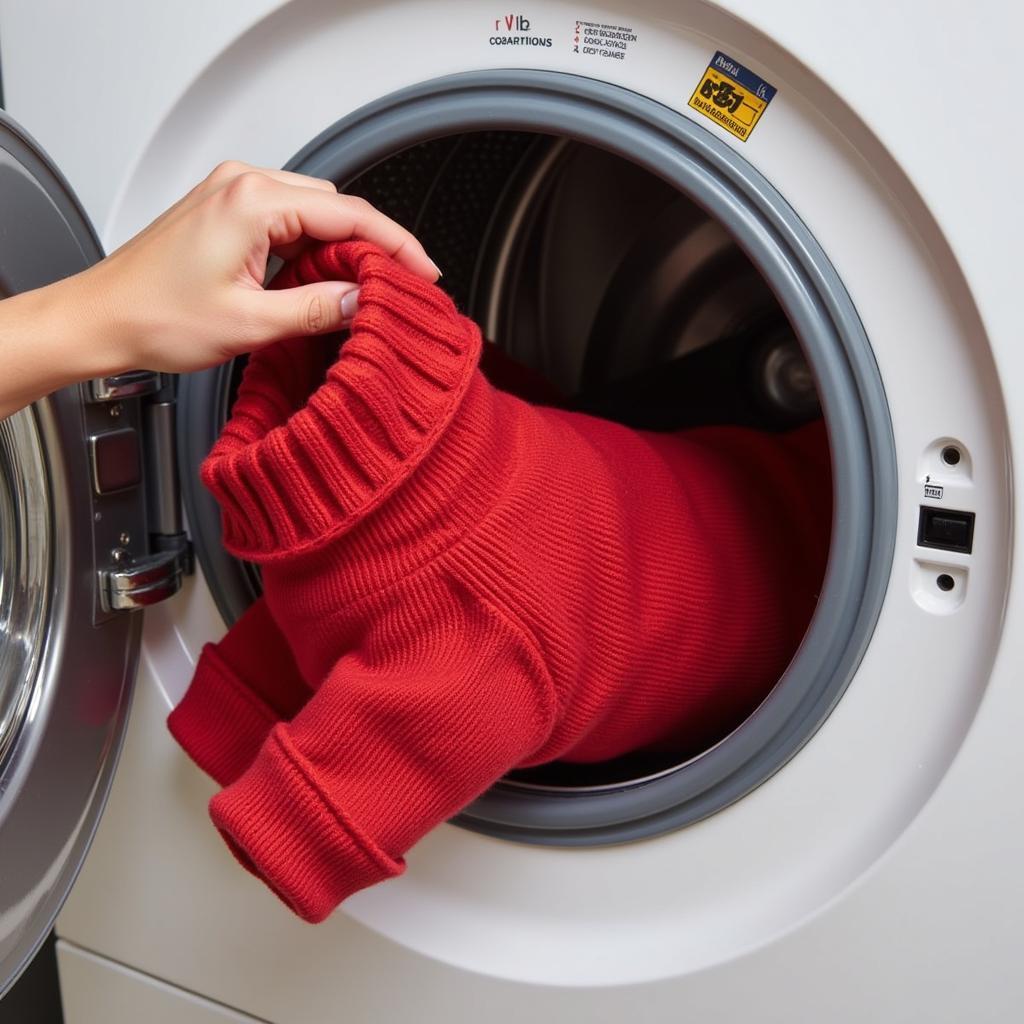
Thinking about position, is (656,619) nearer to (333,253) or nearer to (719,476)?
(719,476)

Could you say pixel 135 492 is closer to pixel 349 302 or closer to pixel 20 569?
pixel 20 569

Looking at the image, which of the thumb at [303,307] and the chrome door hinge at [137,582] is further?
the chrome door hinge at [137,582]

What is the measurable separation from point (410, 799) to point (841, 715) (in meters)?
0.20

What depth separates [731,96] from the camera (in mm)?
463

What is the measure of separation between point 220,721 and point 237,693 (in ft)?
0.06

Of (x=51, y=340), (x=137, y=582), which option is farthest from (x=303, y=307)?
(x=137, y=582)

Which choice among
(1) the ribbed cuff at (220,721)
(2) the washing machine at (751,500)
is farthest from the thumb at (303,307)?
(1) the ribbed cuff at (220,721)

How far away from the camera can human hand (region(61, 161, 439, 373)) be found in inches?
18.0

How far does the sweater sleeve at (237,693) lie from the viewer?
0.59 meters

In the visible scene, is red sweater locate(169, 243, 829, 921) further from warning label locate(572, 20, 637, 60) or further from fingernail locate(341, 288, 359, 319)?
warning label locate(572, 20, 637, 60)

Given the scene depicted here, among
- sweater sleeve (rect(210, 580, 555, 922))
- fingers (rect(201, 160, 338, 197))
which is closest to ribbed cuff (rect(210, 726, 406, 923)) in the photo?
sweater sleeve (rect(210, 580, 555, 922))

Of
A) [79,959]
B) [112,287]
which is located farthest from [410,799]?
[79,959]

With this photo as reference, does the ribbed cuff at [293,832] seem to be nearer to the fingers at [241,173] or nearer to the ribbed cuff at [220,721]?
the ribbed cuff at [220,721]

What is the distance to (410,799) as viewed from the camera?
17.8 inches
